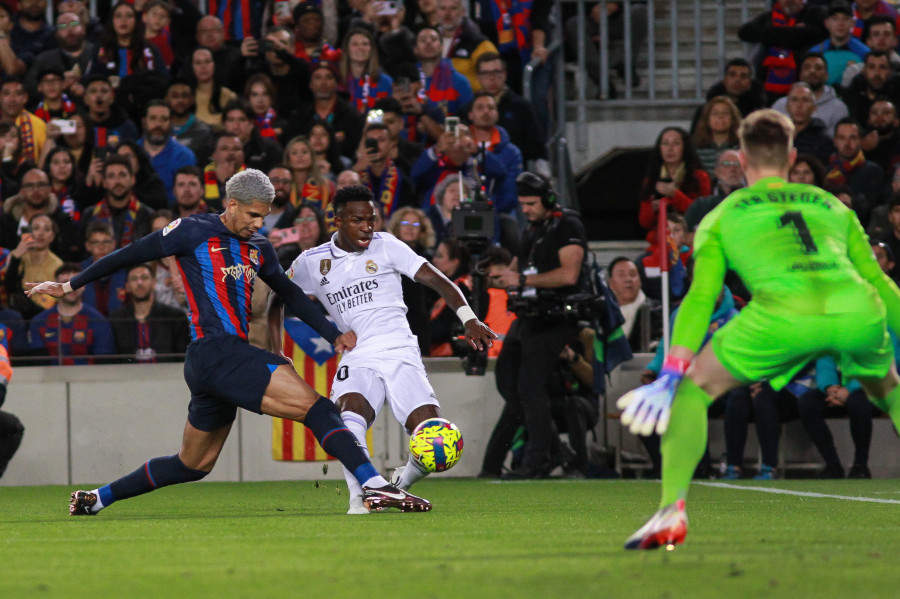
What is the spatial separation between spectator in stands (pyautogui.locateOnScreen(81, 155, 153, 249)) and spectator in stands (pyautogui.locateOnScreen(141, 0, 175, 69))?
8.49 ft

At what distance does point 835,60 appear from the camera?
54.4 feet

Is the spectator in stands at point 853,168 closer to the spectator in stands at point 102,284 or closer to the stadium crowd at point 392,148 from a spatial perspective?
the stadium crowd at point 392,148

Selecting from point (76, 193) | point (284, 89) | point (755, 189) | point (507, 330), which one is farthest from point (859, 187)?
point (755, 189)

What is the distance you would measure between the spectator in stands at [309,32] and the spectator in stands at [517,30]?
191cm

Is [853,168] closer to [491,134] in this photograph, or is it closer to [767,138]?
[491,134]

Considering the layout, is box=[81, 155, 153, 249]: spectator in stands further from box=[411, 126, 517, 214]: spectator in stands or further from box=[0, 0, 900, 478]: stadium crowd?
box=[411, 126, 517, 214]: spectator in stands

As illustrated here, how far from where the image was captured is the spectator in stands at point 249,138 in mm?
15250

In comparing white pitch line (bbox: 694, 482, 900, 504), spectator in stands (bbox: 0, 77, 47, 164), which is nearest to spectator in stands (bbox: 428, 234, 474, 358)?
white pitch line (bbox: 694, 482, 900, 504)

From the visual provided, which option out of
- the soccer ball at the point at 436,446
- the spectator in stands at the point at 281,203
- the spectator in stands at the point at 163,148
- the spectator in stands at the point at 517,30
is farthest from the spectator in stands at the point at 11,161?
the soccer ball at the point at 436,446

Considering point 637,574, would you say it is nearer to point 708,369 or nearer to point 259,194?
point 708,369

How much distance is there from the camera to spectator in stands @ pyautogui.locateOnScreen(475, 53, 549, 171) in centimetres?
1602

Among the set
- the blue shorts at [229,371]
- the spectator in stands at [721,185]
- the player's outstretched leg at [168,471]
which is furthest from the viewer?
the spectator in stands at [721,185]

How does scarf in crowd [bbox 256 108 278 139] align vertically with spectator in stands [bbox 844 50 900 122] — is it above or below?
below

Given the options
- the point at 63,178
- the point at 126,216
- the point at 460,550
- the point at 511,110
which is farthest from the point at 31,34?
the point at 460,550
